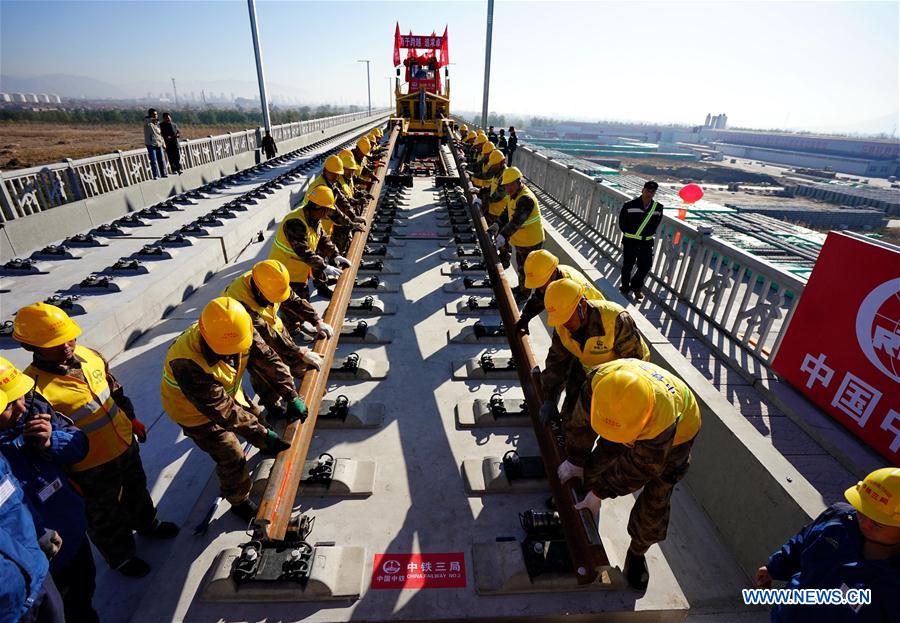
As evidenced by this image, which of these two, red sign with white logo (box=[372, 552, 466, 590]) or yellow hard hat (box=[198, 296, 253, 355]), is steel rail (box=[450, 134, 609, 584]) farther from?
yellow hard hat (box=[198, 296, 253, 355])

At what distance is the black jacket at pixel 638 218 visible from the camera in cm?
607

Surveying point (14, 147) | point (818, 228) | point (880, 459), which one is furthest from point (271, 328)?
point (14, 147)

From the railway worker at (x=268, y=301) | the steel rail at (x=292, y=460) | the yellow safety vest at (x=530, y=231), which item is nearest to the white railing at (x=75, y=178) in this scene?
the railway worker at (x=268, y=301)

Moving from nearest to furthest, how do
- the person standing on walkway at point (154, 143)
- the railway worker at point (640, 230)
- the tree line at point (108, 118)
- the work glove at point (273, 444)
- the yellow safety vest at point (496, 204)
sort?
the work glove at point (273, 444), the railway worker at point (640, 230), the yellow safety vest at point (496, 204), the person standing on walkway at point (154, 143), the tree line at point (108, 118)

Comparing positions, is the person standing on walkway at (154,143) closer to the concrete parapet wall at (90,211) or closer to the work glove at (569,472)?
the concrete parapet wall at (90,211)

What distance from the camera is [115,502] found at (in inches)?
119

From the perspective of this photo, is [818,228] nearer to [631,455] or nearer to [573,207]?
[573,207]

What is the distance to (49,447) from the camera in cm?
243

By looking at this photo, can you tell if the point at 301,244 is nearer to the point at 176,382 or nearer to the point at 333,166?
the point at 176,382

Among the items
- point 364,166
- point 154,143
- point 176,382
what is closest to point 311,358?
point 176,382

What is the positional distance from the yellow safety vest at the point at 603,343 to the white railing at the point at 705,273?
6.81ft

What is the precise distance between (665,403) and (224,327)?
290 centimetres

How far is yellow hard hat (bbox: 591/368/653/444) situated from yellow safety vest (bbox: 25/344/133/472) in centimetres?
323

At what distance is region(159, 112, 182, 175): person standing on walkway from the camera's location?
12.0 metres
